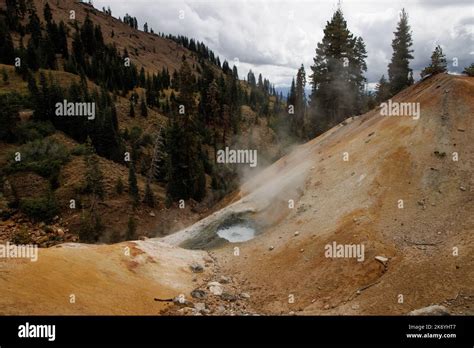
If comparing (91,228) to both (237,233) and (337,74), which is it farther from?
(337,74)

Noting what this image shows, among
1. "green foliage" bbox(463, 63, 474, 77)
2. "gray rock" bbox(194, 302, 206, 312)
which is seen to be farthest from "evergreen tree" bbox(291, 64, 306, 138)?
"gray rock" bbox(194, 302, 206, 312)

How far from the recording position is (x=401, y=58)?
144ft

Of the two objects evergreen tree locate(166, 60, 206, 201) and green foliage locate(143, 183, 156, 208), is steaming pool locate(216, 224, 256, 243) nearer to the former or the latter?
green foliage locate(143, 183, 156, 208)

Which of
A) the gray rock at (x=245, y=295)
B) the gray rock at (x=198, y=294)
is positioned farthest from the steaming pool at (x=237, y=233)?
the gray rock at (x=198, y=294)

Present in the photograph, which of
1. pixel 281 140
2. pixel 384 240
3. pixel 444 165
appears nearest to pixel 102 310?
pixel 384 240

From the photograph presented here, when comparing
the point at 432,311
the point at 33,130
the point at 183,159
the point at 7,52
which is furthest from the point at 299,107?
the point at 432,311

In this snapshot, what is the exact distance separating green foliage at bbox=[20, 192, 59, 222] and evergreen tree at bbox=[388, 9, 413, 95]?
146 ft

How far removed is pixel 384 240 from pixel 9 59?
91830mm

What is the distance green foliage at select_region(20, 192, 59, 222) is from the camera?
36969 millimetres

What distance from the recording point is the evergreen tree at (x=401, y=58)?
43719 millimetres

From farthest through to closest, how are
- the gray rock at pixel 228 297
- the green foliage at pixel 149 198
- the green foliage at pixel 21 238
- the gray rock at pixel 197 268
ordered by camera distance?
1. the green foliage at pixel 149 198
2. the green foliage at pixel 21 238
3. the gray rock at pixel 197 268
4. the gray rock at pixel 228 297

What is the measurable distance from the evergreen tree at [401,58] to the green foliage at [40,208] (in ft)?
146

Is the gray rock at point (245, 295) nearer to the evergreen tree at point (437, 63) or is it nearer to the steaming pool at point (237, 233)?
the steaming pool at point (237, 233)
